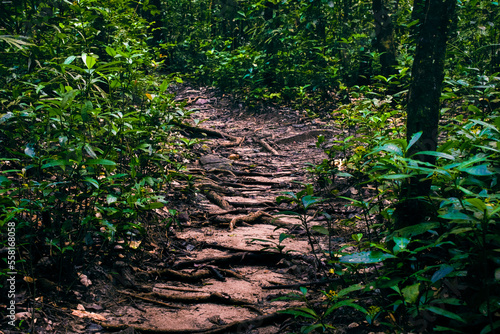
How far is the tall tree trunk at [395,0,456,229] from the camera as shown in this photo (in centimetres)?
216

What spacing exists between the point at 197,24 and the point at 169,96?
10834 mm

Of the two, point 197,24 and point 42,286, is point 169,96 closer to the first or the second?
point 42,286

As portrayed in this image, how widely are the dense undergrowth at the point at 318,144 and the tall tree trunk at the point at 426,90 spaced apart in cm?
8

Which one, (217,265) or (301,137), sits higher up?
(301,137)

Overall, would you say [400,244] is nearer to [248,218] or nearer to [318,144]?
[318,144]

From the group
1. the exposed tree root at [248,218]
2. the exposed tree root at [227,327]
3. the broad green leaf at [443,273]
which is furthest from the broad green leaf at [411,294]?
the exposed tree root at [248,218]

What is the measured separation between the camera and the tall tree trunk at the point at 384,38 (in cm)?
816

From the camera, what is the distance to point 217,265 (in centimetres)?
329

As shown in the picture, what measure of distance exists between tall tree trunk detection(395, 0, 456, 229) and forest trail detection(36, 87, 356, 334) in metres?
0.79

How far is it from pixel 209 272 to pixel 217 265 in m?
0.16

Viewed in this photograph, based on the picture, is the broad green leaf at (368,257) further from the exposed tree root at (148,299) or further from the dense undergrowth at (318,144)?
the exposed tree root at (148,299)

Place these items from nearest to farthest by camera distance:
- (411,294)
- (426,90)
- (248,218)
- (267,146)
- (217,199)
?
(411,294), (426,90), (248,218), (217,199), (267,146)

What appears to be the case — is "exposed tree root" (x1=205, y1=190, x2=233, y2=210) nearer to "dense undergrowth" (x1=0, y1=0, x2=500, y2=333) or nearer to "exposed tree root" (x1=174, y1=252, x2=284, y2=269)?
"dense undergrowth" (x1=0, y1=0, x2=500, y2=333)

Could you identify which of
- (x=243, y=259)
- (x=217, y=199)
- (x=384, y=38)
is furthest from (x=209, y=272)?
(x=384, y=38)
